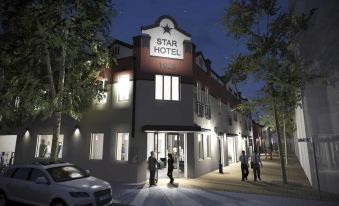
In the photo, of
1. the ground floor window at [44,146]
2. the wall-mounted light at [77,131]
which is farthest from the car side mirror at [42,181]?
the ground floor window at [44,146]

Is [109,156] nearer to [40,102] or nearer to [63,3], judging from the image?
[40,102]

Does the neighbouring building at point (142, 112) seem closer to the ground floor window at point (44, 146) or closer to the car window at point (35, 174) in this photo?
the ground floor window at point (44, 146)

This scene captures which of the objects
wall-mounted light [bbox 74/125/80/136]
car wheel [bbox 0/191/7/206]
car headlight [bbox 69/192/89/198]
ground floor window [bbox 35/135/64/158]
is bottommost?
car wheel [bbox 0/191/7/206]

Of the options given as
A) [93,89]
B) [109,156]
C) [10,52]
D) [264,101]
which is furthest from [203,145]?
[10,52]

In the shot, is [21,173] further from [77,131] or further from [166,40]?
[166,40]

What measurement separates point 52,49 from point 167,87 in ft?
24.0

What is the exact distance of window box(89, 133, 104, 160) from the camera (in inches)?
609

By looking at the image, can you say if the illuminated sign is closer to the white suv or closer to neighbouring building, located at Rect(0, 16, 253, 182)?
neighbouring building, located at Rect(0, 16, 253, 182)

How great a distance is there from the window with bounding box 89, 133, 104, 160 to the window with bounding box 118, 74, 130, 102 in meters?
3.02

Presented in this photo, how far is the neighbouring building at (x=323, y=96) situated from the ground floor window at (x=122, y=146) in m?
9.88

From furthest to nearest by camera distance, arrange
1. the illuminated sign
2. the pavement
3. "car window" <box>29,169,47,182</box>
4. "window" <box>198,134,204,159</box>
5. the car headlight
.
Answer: "window" <box>198,134,204,159</box>
the illuminated sign
the pavement
"car window" <box>29,169,47,182</box>
the car headlight

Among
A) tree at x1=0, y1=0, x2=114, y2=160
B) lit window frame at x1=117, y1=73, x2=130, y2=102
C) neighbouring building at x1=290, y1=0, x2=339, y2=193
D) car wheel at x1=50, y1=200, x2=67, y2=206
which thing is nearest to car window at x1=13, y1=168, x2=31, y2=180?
car wheel at x1=50, y1=200, x2=67, y2=206

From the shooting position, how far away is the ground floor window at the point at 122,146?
14586mm

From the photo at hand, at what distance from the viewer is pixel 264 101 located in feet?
45.3
